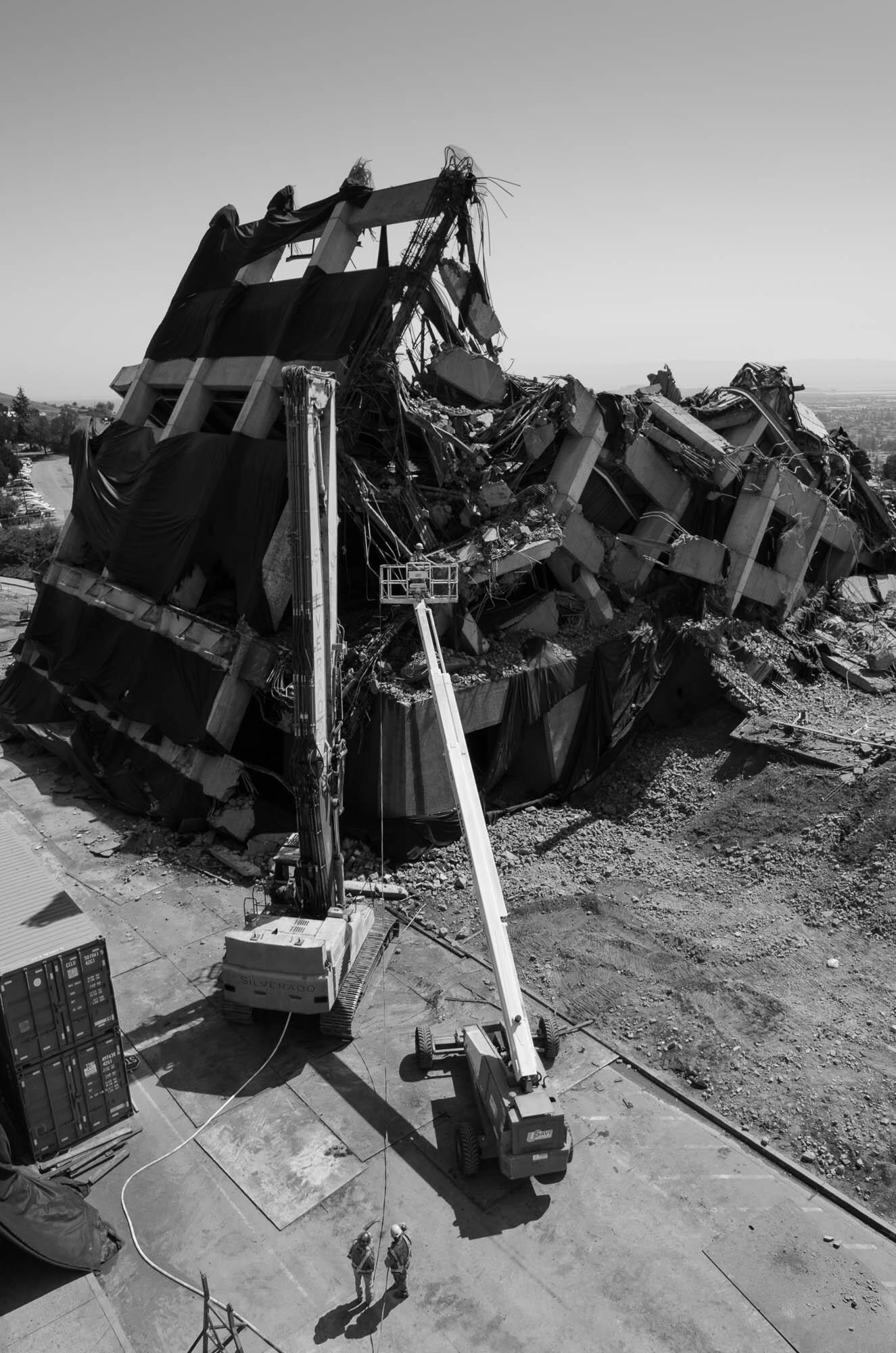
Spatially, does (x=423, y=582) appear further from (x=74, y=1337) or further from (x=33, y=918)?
(x=74, y=1337)

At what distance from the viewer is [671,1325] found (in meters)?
8.53

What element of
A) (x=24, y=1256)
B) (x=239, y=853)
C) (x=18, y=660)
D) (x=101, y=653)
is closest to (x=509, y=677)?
(x=239, y=853)

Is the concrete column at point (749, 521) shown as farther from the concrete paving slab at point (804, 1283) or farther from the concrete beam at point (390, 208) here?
the concrete paving slab at point (804, 1283)

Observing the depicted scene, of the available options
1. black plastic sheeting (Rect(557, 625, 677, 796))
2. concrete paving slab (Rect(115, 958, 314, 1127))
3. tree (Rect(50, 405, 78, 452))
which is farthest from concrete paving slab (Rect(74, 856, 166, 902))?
tree (Rect(50, 405, 78, 452))

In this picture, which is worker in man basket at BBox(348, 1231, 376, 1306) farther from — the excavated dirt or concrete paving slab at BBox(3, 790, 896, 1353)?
the excavated dirt

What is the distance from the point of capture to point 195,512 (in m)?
19.5

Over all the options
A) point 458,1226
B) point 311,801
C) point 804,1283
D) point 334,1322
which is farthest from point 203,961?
point 804,1283

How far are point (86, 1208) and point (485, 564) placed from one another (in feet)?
40.4

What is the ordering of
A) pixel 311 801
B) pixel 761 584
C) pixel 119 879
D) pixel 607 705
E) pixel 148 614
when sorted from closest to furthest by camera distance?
1. pixel 311 801
2. pixel 119 879
3. pixel 607 705
4. pixel 148 614
5. pixel 761 584

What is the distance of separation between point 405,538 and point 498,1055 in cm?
1054

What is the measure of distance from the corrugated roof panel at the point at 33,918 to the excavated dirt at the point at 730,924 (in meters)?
6.31

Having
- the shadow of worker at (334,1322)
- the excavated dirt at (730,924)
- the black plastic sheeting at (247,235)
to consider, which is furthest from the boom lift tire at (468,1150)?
the black plastic sheeting at (247,235)

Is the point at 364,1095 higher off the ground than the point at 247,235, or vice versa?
the point at 247,235

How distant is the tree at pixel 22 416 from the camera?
95.9 m
